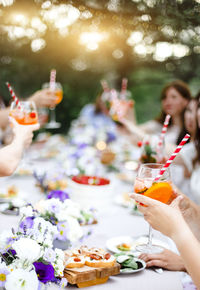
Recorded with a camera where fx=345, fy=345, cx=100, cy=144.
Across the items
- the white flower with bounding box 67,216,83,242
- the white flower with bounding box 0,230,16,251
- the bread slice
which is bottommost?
the bread slice

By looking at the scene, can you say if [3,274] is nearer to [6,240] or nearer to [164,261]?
[6,240]

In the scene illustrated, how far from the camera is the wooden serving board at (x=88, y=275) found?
42.6 inches

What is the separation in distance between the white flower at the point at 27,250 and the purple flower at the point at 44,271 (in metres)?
0.05

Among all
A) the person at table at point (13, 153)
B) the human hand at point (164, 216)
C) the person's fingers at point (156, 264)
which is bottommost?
the person's fingers at point (156, 264)

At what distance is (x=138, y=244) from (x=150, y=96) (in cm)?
805

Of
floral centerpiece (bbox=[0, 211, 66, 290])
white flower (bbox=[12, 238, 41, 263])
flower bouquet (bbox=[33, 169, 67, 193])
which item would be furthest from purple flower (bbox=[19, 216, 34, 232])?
flower bouquet (bbox=[33, 169, 67, 193])

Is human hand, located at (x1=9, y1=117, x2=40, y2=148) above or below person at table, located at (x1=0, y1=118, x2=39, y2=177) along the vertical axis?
above

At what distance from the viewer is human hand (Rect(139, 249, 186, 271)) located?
49.6 inches

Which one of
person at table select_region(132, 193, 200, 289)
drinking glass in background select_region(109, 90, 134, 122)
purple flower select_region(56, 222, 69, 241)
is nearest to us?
person at table select_region(132, 193, 200, 289)

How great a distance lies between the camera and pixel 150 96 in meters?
9.23

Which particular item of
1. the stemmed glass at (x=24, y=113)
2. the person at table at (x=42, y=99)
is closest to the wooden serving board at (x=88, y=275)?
the stemmed glass at (x=24, y=113)

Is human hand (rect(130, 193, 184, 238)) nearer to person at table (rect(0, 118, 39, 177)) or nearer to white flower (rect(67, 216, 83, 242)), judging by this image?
white flower (rect(67, 216, 83, 242))

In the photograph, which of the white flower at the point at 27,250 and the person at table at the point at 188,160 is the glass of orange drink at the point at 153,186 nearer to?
the white flower at the point at 27,250

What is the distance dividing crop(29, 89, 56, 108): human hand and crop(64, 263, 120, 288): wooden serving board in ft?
5.71
